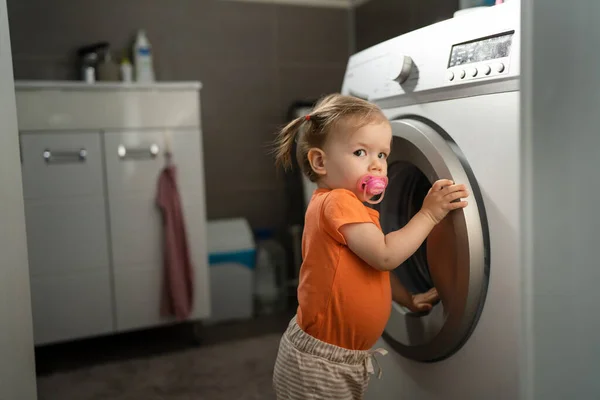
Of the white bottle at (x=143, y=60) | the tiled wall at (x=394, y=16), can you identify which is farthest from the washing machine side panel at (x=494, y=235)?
the white bottle at (x=143, y=60)

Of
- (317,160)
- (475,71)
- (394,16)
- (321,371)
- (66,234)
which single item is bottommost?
(321,371)

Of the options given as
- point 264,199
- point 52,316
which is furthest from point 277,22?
point 52,316


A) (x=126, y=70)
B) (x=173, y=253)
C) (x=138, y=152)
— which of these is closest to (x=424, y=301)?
(x=173, y=253)

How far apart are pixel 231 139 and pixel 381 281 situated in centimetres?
172

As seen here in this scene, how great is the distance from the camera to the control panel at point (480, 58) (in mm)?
862

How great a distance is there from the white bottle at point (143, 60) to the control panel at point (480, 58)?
1.54m

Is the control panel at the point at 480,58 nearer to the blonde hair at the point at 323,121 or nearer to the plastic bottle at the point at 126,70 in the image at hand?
the blonde hair at the point at 323,121

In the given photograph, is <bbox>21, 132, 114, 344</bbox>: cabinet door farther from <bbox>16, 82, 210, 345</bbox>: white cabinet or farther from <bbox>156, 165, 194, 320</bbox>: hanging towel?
<bbox>156, 165, 194, 320</bbox>: hanging towel

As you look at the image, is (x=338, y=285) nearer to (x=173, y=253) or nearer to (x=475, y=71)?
(x=475, y=71)

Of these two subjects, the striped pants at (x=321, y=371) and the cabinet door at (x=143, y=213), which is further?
the cabinet door at (x=143, y=213)

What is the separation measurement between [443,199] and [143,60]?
166 cm

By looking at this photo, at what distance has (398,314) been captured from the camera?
1.12 m

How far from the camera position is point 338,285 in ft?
3.11

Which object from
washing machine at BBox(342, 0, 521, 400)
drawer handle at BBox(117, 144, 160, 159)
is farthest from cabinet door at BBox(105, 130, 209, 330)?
washing machine at BBox(342, 0, 521, 400)
